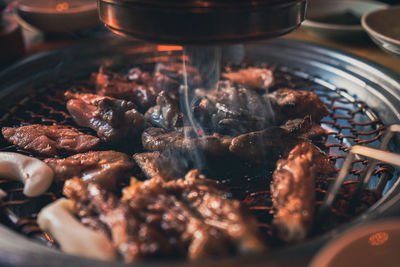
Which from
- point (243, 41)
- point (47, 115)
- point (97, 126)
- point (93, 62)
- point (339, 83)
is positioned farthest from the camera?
point (93, 62)

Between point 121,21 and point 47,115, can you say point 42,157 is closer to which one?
point 47,115

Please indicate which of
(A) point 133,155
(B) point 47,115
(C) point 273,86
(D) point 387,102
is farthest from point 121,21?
(D) point 387,102

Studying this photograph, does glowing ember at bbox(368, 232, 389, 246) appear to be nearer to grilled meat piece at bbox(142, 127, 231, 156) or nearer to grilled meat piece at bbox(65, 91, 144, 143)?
grilled meat piece at bbox(142, 127, 231, 156)

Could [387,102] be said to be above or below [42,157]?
above

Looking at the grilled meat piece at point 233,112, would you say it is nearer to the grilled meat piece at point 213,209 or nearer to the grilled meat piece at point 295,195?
the grilled meat piece at point 295,195

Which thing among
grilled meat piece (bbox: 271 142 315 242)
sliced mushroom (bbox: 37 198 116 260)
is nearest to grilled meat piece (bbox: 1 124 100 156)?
sliced mushroom (bbox: 37 198 116 260)

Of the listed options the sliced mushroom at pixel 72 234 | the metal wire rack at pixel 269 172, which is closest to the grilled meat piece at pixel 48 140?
the metal wire rack at pixel 269 172

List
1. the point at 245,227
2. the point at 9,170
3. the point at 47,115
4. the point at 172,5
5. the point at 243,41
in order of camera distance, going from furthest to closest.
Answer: the point at 47,115, the point at 9,170, the point at 243,41, the point at 172,5, the point at 245,227
